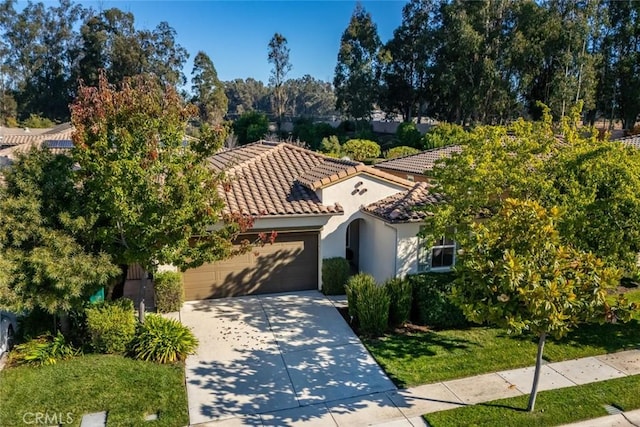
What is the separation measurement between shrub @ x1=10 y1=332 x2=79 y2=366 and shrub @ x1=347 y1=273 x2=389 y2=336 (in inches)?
275

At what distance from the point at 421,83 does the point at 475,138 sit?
48977mm

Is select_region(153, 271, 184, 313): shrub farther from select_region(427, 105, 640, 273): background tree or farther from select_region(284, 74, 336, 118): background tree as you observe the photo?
select_region(284, 74, 336, 118): background tree

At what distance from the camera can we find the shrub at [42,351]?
33.9 feet

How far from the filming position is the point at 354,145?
1624 inches

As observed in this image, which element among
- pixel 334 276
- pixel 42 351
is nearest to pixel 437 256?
pixel 334 276

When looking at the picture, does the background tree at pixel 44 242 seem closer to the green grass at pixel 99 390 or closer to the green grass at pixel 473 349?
the green grass at pixel 99 390

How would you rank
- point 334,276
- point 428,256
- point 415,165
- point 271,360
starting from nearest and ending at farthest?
point 271,360
point 428,256
point 334,276
point 415,165

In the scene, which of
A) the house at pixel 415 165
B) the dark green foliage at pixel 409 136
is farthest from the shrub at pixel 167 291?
the dark green foliage at pixel 409 136

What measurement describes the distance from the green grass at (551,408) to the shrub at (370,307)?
11.8 ft

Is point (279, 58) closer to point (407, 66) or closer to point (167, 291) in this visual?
point (407, 66)

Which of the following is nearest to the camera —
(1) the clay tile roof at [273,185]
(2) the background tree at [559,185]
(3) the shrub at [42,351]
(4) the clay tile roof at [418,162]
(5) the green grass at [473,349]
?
(3) the shrub at [42,351]

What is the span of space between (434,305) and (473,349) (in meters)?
1.63

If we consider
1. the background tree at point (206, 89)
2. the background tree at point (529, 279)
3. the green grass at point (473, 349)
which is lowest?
the green grass at point (473, 349)

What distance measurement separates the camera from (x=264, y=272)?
50.3ft
